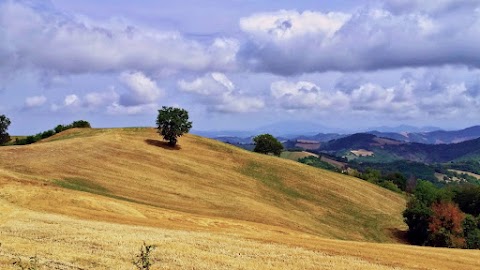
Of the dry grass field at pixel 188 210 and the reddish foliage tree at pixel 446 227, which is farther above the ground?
the dry grass field at pixel 188 210

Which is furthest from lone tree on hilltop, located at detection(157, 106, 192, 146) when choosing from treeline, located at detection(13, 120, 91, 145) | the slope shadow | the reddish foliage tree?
the reddish foliage tree

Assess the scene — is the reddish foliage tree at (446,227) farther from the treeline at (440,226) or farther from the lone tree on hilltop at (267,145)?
the lone tree on hilltop at (267,145)

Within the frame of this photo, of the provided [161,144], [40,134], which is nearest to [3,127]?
[40,134]

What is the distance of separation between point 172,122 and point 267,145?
49.7m

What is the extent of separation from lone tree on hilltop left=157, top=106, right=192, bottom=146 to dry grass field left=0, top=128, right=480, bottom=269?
3522 millimetres

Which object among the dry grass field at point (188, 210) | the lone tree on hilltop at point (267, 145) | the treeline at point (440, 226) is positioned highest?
the lone tree on hilltop at point (267, 145)

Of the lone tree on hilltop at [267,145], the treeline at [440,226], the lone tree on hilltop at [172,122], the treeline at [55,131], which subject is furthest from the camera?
the lone tree on hilltop at [267,145]

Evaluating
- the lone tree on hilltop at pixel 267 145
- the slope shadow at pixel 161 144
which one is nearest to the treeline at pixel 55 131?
the slope shadow at pixel 161 144

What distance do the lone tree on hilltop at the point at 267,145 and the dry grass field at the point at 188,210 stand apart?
32.6 m

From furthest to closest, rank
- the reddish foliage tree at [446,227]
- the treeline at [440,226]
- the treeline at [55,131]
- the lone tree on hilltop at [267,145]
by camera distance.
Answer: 1. the lone tree on hilltop at [267,145]
2. the treeline at [55,131]
3. the treeline at [440,226]
4. the reddish foliage tree at [446,227]

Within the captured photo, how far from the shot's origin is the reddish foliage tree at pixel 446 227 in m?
73.6

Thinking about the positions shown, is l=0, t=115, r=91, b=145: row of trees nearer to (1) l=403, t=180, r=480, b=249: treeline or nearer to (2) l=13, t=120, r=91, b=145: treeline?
(2) l=13, t=120, r=91, b=145: treeline

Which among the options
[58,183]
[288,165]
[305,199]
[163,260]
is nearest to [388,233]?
[305,199]

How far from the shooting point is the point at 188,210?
58.0 m
